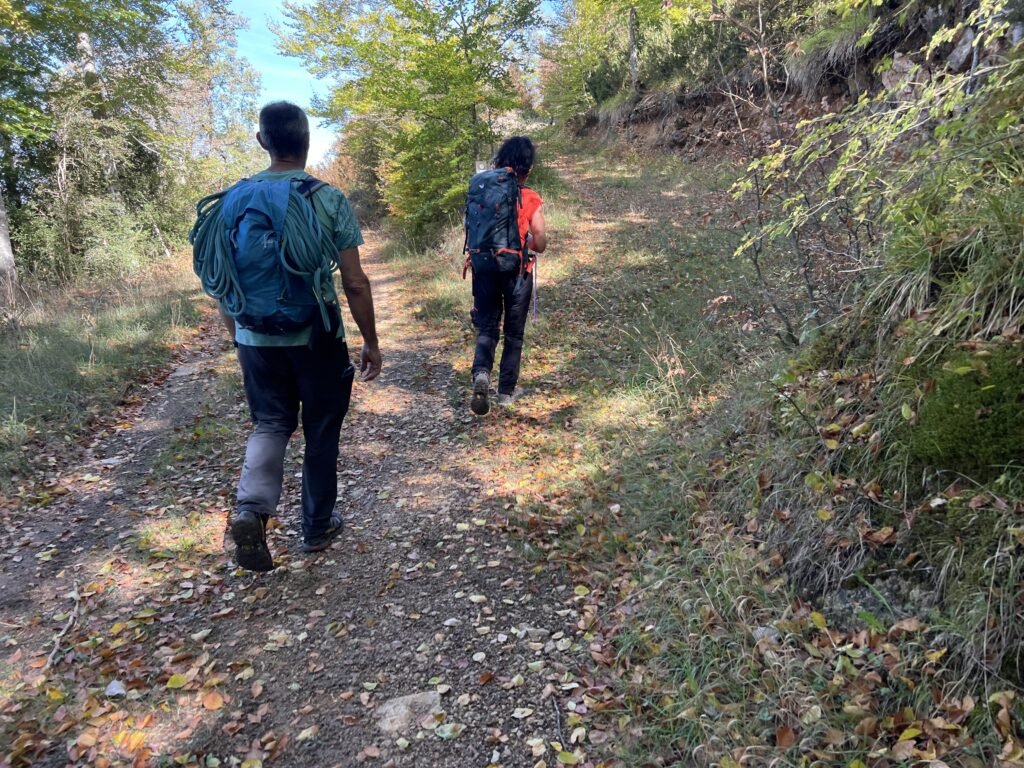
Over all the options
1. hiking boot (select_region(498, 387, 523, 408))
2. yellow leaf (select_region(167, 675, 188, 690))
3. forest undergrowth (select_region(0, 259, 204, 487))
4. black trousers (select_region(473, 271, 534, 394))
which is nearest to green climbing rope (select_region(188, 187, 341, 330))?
yellow leaf (select_region(167, 675, 188, 690))

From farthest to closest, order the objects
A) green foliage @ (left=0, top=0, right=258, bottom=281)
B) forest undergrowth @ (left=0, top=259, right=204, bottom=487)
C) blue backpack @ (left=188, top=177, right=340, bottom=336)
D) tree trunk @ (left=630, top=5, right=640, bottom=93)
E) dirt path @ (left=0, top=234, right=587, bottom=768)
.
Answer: tree trunk @ (left=630, top=5, right=640, bottom=93) → green foliage @ (left=0, top=0, right=258, bottom=281) → forest undergrowth @ (left=0, top=259, right=204, bottom=487) → blue backpack @ (left=188, top=177, right=340, bottom=336) → dirt path @ (left=0, top=234, right=587, bottom=768)

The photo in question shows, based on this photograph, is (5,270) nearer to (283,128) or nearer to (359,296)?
(283,128)

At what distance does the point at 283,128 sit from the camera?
2998 mm

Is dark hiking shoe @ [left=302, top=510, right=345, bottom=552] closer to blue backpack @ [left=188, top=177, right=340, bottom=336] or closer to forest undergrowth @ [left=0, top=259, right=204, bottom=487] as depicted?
blue backpack @ [left=188, top=177, right=340, bottom=336]

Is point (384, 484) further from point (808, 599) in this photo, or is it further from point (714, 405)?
point (808, 599)

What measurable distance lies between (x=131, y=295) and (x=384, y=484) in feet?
27.9

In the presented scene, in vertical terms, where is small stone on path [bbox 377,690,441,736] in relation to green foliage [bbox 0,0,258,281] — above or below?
below

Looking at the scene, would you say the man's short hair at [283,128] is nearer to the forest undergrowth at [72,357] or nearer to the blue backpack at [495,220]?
the blue backpack at [495,220]

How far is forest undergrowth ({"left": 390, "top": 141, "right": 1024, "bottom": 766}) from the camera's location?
6.41 ft

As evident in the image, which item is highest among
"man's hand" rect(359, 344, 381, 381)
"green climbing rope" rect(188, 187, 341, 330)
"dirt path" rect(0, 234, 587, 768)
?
"green climbing rope" rect(188, 187, 341, 330)

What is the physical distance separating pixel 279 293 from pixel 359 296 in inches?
16.4

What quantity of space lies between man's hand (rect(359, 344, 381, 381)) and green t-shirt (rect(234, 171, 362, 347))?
17.7 inches

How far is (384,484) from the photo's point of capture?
4.54 meters

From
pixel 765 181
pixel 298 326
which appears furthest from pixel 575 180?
pixel 298 326
